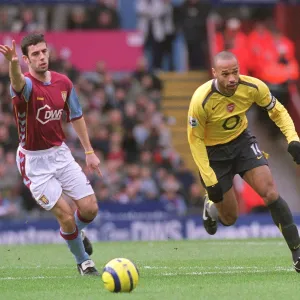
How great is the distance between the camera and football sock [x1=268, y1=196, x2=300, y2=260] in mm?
10492

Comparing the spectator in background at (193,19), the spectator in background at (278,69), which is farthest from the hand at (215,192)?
the spectator in background at (193,19)

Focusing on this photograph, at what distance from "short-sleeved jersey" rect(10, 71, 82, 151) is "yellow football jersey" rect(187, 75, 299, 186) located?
1307 millimetres

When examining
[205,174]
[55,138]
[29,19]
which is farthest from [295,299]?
[29,19]

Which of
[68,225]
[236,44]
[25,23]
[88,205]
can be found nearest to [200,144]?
[88,205]

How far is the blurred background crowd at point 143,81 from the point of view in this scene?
19844 millimetres

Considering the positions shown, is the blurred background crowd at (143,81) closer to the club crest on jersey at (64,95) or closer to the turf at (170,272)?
the turf at (170,272)

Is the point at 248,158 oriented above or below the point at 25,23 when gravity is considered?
above

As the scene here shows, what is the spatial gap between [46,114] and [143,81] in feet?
37.9

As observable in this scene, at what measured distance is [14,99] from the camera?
1067 cm

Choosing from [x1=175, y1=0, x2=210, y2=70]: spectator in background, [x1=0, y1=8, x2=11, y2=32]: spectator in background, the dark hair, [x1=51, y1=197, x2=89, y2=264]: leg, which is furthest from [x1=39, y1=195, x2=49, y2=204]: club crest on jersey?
[x1=175, y1=0, x2=210, y2=70]: spectator in background

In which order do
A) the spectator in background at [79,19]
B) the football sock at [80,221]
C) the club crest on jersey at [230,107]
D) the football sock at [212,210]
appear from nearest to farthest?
the club crest on jersey at [230,107] → the football sock at [80,221] → the football sock at [212,210] → the spectator in background at [79,19]

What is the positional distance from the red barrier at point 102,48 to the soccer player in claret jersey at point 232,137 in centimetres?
1180

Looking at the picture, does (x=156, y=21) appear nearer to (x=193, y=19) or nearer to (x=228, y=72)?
(x=193, y=19)

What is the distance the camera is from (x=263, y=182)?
35.3 feet
